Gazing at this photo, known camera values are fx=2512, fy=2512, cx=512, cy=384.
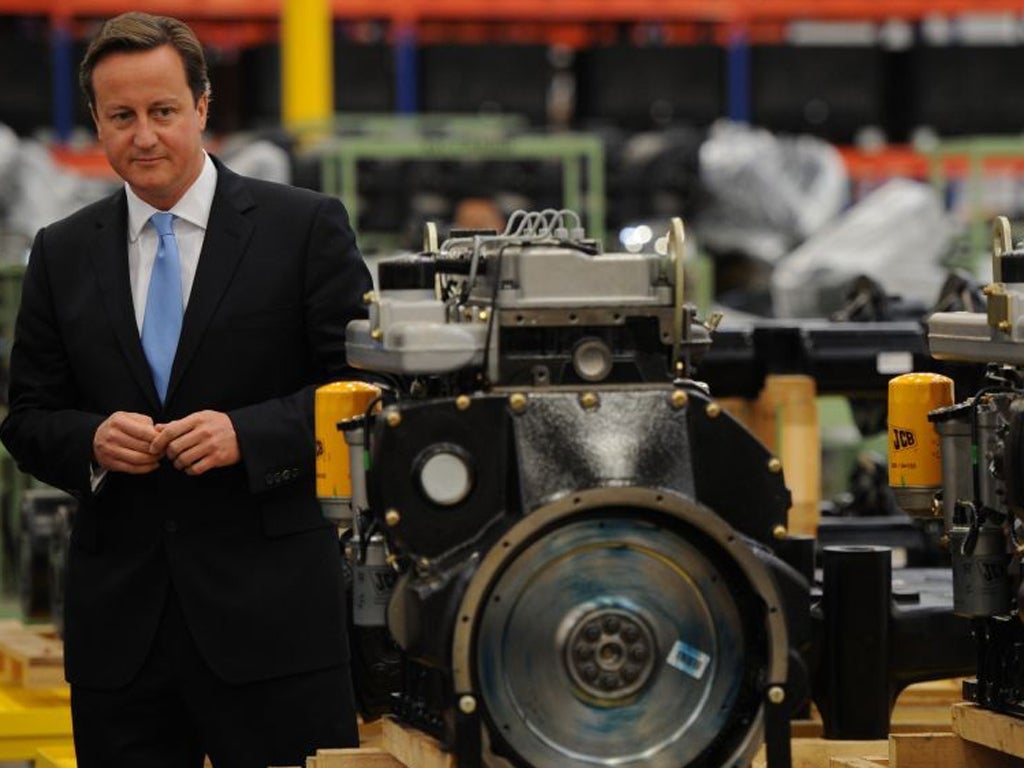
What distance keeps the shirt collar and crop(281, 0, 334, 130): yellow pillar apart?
8.80 metres

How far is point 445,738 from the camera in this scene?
3.03m

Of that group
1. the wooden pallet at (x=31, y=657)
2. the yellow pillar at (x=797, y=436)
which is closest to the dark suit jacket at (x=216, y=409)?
the wooden pallet at (x=31, y=657)

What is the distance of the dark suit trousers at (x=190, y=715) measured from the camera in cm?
348

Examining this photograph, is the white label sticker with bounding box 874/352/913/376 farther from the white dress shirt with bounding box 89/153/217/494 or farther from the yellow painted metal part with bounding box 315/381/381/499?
the yellow painted metal part with bounding box 315/381/381/499

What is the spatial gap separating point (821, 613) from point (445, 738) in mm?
1292

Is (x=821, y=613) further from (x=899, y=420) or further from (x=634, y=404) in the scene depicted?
(x=634, y=404)

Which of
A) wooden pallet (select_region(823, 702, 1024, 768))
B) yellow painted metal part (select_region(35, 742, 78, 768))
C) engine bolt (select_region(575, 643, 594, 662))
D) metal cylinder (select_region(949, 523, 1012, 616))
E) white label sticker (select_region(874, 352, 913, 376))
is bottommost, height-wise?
yellow painted metal part (select_region(35, 742, 78, 768))

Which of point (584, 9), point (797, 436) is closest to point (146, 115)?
point (797, 436)

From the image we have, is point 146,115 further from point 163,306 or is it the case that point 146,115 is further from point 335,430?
point 335,430

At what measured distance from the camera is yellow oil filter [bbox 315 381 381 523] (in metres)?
3.22

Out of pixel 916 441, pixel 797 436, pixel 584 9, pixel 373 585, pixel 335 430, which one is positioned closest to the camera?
pixel 373 585

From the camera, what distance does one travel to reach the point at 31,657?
5.02m

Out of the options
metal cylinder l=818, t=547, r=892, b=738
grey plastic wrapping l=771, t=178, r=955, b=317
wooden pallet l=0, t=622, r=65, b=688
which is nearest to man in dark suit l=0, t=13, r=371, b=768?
metal cylinder l=818, t=547, r=892, b=738

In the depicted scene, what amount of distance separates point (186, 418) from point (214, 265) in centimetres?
23
